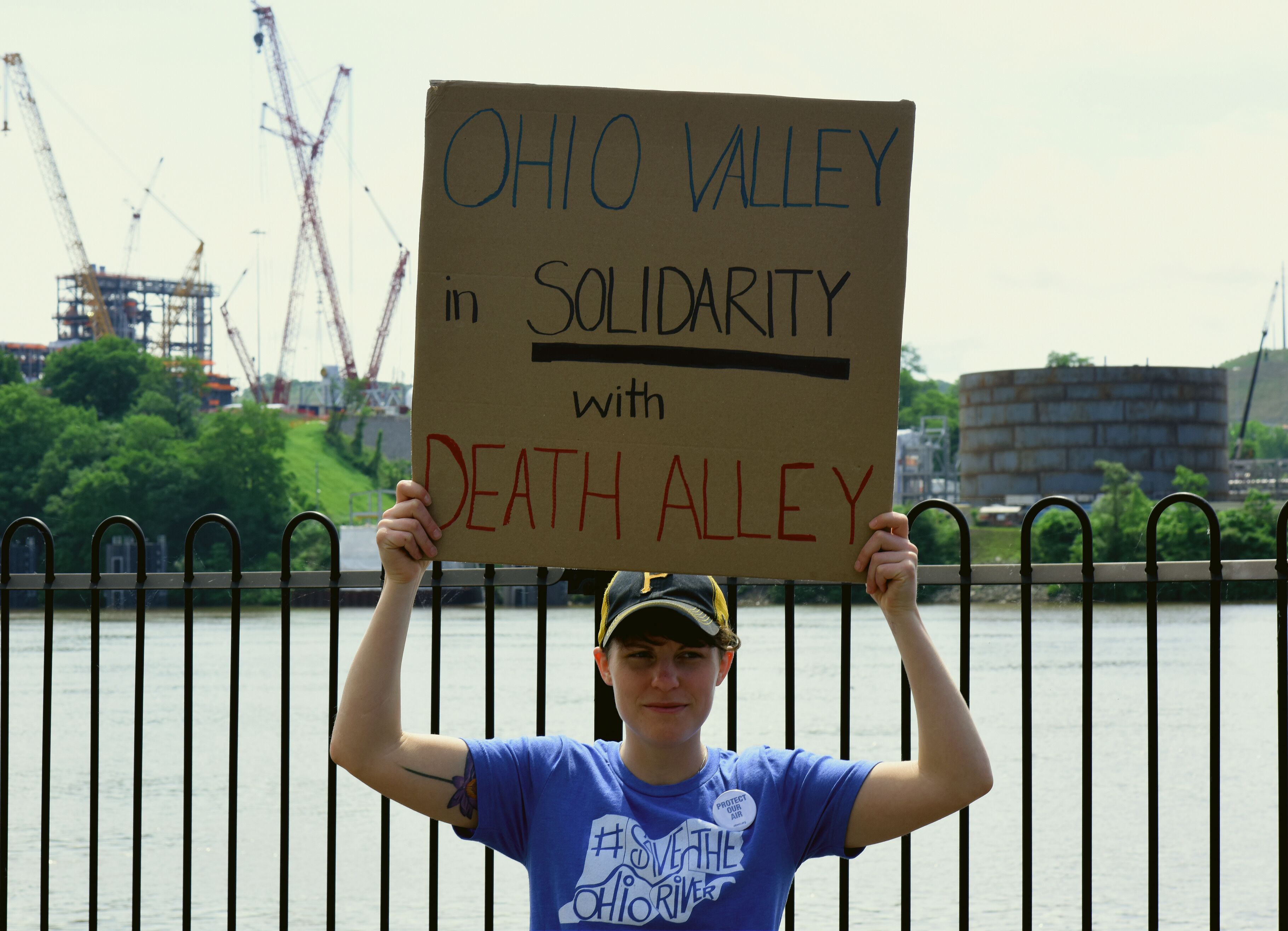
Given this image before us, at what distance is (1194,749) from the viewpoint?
70.2ft

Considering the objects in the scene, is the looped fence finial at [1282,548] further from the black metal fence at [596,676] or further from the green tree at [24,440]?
the green tree at [24,440]

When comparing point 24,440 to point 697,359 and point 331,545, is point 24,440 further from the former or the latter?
point 697,359

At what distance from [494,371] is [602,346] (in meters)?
0.21

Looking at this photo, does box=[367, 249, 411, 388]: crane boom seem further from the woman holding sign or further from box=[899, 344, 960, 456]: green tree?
the woman holding sign

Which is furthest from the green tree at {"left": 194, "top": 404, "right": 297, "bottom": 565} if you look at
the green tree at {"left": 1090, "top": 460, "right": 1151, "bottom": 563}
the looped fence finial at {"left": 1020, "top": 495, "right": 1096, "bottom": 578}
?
the looped fence finial at {"left": 1020, "top": 495, "right": 1096, "bottom": 578}

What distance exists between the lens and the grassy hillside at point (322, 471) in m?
94.1

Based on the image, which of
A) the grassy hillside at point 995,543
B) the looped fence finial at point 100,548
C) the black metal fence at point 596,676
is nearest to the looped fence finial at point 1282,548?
the black metal fence at point 596,676

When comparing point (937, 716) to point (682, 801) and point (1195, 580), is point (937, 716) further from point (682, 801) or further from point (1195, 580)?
point (1195, 580)

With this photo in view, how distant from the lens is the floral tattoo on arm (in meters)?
2.43

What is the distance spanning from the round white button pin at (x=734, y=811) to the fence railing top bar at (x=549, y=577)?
52.2 inches

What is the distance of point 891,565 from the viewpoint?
7.78 ft

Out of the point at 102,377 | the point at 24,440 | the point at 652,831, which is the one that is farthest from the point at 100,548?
the point at 102,377

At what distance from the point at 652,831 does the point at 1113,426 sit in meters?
Answer: 70.9

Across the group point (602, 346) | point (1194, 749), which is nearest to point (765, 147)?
point (602, 346)
